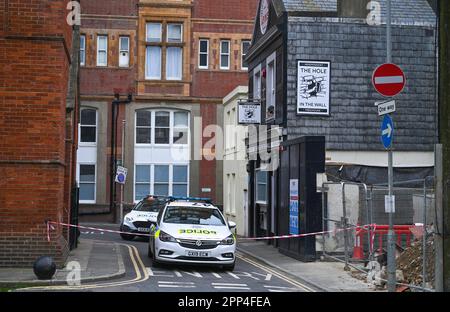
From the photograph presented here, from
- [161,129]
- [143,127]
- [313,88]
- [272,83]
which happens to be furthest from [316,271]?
[143,127]

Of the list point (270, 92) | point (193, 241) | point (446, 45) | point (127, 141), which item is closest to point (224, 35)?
point (127, 141)

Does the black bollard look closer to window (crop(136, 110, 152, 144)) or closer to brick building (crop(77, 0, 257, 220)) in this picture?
brick building (crop(77, 0, 257, 220))

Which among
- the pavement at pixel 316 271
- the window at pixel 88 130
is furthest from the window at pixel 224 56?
the pavement at pixel 316 271

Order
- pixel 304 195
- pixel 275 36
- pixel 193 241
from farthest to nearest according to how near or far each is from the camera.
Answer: pixel 275 36 → pixel 304 195 → pixel 193 241

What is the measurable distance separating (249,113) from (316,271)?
9746mm

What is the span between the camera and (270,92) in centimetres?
2520

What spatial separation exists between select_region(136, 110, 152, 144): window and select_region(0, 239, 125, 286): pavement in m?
19.1

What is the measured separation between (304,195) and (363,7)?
7135 mm

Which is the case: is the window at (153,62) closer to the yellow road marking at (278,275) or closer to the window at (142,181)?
the window at (142,181)

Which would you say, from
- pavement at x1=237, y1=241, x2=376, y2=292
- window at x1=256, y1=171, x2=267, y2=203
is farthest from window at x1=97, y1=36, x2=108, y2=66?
pavement at x1=237, y1=241, x2=376, y2=292

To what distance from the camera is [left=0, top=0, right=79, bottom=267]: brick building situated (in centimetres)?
1519

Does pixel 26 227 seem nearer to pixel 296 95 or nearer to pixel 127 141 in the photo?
pixel 296 95

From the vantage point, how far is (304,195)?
19.5 m

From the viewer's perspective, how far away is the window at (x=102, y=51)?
1586 inches
